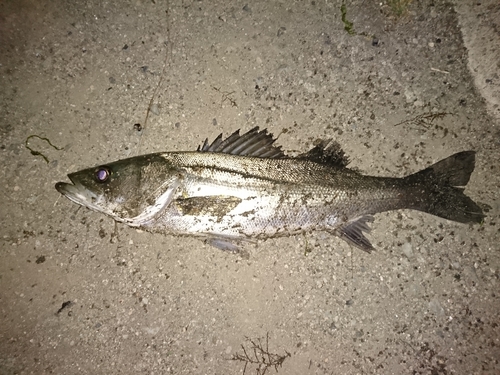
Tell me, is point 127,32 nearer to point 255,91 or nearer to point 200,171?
point 255,91

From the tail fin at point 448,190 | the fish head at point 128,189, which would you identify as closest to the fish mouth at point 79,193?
the fish head at point 128,189

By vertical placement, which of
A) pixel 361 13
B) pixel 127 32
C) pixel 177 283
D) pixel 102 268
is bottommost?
pixel 177 283

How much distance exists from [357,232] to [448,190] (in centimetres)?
104

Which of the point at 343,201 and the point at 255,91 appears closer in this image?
the point at 343,201

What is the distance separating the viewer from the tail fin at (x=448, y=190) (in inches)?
115

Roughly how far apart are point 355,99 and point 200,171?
2003mm

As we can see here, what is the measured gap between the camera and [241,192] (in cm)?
270

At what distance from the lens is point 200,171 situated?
8.91 feet

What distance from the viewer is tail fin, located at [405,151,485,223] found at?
9.61 feet

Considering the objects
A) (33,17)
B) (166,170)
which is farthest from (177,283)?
(33,17)

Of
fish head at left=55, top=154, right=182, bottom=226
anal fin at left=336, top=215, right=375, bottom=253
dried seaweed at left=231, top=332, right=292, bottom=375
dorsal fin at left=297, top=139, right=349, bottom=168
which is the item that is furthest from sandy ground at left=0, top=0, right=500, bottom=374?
fish head at left=55, top=154, right=182, bottom=226

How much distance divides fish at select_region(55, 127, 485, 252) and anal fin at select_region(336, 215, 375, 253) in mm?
72

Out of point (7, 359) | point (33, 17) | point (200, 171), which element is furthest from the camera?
point (33, 17)

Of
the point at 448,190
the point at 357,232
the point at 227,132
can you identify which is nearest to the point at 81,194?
the point at 227,132
